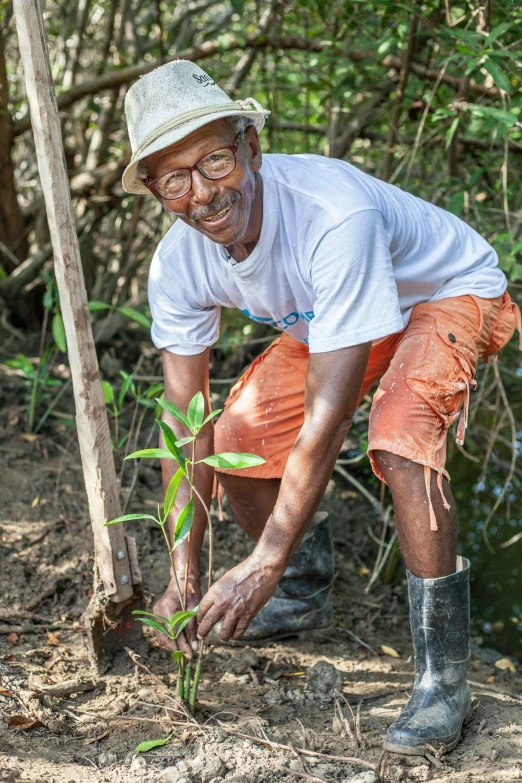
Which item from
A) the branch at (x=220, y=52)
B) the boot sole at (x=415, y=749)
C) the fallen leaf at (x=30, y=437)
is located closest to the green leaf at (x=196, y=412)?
the boot sole at (x=415, y=749)

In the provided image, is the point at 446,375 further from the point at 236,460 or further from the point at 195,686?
the point at 195,686

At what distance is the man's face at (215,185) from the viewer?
2.03 meters

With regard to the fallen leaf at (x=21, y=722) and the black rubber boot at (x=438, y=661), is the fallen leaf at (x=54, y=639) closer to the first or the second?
the fallen leaf at (x=21, y=722)

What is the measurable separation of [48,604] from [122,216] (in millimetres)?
2624

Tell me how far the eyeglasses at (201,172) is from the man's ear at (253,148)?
0.19 ft

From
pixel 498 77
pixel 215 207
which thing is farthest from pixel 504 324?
pixel 215 207

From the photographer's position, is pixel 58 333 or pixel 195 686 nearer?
pixel 195 686

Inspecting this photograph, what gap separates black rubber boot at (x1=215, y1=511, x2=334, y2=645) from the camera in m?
2.86

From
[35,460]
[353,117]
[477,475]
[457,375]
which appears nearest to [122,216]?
[353,117]

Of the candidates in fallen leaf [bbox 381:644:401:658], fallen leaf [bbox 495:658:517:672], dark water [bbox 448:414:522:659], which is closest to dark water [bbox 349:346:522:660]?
dark water [bbox 448:414:522:659]

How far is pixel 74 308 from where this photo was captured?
218 centimetres

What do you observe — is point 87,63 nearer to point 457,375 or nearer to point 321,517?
point 321,517

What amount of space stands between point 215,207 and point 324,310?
37 cm

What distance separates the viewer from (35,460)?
3.62 meters
